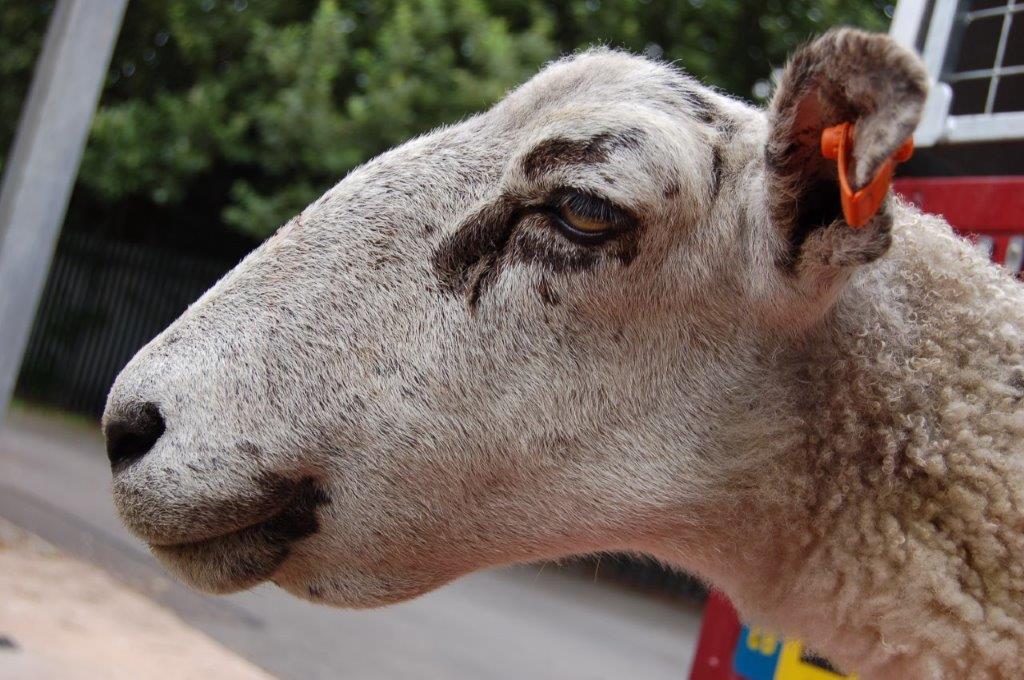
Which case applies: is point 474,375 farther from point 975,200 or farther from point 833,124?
point 975,200

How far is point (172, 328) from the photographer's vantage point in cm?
234

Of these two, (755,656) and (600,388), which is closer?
(600,388)

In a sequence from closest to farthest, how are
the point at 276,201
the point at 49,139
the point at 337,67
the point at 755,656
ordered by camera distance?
the point at 755,656
the point at 49,139
the point at 337,67
the point at 276,201

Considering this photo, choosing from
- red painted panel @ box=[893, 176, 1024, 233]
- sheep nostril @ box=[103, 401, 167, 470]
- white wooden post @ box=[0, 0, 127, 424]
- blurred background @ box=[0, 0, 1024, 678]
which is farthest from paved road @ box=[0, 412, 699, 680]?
red painted panel @ box=[893, 176, 1024, 233]

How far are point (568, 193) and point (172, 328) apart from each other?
36.1 inches

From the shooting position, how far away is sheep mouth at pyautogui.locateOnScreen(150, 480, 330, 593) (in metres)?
2.33

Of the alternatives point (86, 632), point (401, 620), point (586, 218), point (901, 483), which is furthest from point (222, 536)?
point (401, 620)

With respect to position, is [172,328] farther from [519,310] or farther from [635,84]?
[635,84]

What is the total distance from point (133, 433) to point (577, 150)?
1120mm

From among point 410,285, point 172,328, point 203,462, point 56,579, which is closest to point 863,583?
point 410,285

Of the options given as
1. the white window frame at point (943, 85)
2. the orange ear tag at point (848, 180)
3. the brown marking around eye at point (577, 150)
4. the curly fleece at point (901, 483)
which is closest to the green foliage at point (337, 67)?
the white window frame at point (943, 85)

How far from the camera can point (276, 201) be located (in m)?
12.8

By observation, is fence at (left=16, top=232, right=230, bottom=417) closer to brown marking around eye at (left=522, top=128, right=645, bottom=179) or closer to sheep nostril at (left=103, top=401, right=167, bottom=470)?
sheep nostril at (left=103, top=401, right=167, bottom=470)

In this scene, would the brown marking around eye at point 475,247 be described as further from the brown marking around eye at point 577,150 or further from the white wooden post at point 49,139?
the white wooden post at point 49,139
